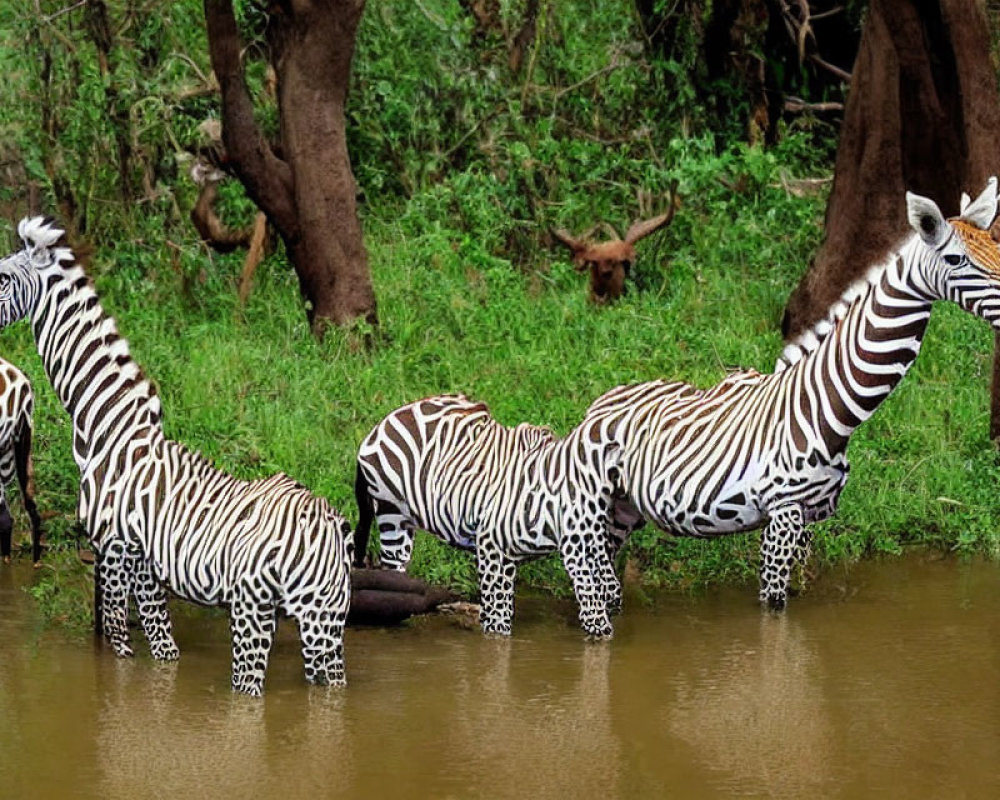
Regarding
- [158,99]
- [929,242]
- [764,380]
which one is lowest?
[764,380]

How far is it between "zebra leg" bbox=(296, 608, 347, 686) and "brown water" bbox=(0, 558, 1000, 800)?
0.26 feet

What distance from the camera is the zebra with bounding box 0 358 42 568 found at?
9.66 m

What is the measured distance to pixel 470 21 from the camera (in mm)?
16156

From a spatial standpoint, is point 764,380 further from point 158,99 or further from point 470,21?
point 470,21

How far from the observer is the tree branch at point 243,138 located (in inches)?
481

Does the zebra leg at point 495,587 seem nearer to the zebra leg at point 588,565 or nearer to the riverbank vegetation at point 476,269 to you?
the zebra leg at point 588,565

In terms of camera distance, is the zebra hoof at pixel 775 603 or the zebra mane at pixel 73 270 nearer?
the zebra mane at pixel 73 270

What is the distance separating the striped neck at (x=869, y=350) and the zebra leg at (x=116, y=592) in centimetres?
286

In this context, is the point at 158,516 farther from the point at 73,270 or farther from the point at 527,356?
the point at 527,356

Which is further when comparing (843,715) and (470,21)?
(470,21)

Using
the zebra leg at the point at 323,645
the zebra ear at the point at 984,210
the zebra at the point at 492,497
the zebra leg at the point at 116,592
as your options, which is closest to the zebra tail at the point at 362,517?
the zebra at the point at 492,497

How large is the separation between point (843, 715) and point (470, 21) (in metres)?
9.88

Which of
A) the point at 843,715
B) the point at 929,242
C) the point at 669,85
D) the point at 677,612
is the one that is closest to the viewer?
the point at 843,715

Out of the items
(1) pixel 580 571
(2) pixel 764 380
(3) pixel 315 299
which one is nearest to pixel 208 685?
(1) pixel 580 571
